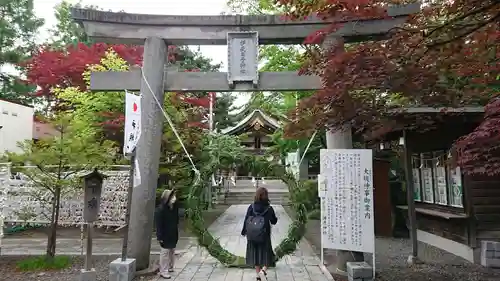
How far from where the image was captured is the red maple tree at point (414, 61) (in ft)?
17.3

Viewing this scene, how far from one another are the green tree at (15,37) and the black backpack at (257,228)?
1649cm

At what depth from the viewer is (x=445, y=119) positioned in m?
8.63

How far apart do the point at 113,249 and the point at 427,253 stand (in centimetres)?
812

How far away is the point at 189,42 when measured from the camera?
26.3 feet

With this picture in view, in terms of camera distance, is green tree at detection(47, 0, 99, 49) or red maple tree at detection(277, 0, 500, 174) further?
green tree at detection(47, 0, 99, 49)

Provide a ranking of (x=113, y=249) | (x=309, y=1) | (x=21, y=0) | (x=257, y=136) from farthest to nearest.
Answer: (x=257, y=136) < (x=21, y=0) < (x=113, y=249) < (x=309, y=1)

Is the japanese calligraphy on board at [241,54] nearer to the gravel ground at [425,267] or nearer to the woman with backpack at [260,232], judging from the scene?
the woman with backpack at [260,232]

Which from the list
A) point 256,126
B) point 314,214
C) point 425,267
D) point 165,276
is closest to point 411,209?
point 425,267

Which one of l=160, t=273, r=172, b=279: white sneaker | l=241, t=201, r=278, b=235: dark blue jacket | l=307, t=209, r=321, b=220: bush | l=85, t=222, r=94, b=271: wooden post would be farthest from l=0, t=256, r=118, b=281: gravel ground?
l=307, t=209, r=321, b=220: bush

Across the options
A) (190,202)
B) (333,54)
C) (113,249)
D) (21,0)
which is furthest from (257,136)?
(333,54)

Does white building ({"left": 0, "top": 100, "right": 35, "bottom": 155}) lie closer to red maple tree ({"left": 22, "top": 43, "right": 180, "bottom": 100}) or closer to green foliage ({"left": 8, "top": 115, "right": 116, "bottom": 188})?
red maple tree ({"left": 22, "top": 43, "right": 180, "bottom": 100})

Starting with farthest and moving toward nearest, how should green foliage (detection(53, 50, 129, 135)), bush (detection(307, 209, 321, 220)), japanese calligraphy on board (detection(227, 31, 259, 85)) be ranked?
bush (detection(307, 209, 321, 220)), green foliage (detection(53, 50, 129, 135)), japanese calligraphy on board (detection(227, 31, 259, 85))

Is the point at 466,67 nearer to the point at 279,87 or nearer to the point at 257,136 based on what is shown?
the point at 279,87

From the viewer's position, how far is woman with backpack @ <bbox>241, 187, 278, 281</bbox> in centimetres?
694
